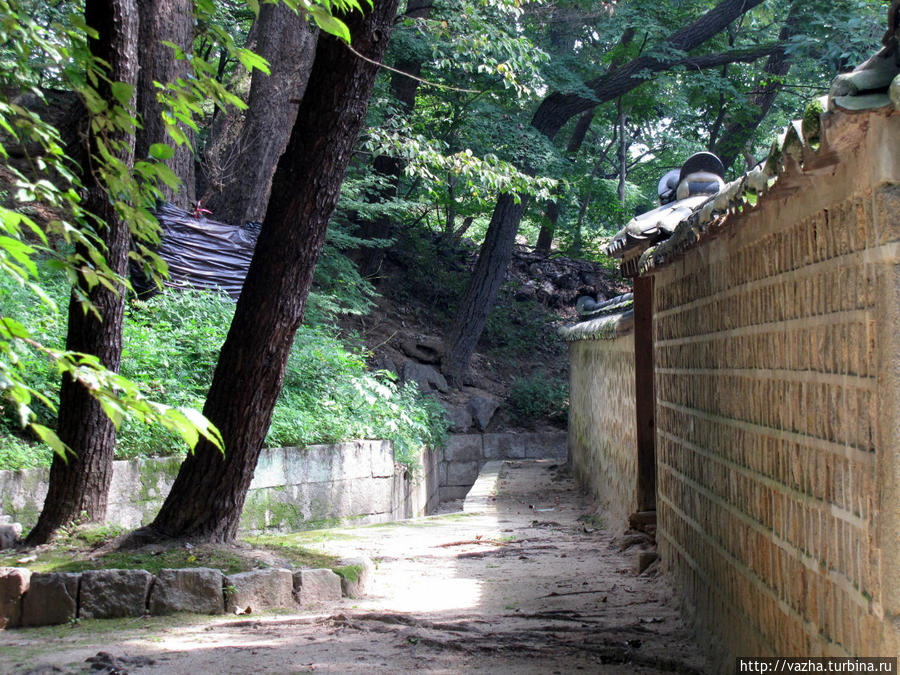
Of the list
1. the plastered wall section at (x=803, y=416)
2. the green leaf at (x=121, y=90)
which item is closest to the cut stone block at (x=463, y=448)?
the plastered wall section at (x=803, y=416)

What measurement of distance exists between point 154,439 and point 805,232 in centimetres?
565

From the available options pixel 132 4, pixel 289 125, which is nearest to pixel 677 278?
pixel 132 4

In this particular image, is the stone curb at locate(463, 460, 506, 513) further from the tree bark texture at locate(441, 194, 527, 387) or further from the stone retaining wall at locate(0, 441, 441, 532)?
the tree bark texture at locate(441, 194, 527, 387)

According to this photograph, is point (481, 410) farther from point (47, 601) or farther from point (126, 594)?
point (47, 601)

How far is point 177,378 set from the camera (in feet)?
26.0

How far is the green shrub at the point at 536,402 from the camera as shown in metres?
15.4

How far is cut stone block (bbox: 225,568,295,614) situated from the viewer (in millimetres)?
4977

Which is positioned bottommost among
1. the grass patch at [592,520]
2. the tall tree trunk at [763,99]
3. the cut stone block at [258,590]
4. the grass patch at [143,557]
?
the grass patch at [592,520]

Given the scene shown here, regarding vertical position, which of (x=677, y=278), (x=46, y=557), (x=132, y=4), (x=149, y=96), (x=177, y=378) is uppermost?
(x=149, y=96)

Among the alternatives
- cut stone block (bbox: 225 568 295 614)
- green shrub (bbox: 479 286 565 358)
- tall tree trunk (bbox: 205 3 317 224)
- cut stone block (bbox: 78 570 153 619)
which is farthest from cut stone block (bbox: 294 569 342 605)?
green shrub (bbox: 479 286 565 358)

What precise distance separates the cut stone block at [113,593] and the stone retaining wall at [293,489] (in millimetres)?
1559

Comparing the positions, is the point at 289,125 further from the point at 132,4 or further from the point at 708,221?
the point at 708,221

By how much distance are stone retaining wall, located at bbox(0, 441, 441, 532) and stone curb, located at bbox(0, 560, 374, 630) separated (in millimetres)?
1389

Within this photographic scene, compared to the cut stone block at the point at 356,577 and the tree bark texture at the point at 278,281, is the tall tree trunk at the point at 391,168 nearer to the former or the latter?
the tree bark texture at the point at 278,281
